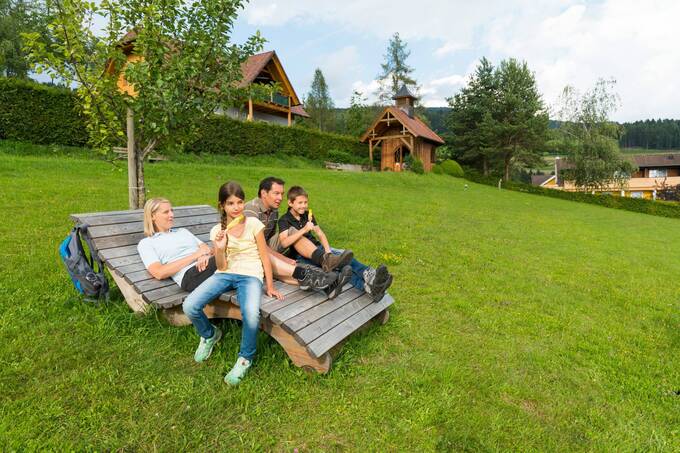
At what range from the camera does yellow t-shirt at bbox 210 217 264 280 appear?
3701 mm

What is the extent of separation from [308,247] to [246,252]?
1.09m

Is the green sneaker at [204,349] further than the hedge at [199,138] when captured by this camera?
No

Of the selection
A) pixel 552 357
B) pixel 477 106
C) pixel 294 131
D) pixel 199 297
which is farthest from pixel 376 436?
pixel 477 106

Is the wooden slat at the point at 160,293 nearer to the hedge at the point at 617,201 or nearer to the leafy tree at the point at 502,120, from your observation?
the hedge at the point at 617,201

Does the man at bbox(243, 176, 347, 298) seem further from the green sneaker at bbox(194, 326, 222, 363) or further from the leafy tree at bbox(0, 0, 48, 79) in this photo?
the leafy tree at bbox(0, 0, 48, 79)

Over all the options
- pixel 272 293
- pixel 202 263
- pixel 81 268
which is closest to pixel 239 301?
pixel 272 293

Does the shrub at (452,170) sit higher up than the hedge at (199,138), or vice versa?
the hedge at (199,138)

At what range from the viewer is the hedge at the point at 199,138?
16469 mm

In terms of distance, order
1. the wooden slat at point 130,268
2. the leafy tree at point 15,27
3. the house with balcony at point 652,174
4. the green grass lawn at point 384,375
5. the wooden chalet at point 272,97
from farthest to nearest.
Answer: the house with balcony at point 652,174
the leafy tree at point 15,27
the wooden chalet at point 272,97
the wooden slat at point 130,268
the green grass lawn at point 384,375

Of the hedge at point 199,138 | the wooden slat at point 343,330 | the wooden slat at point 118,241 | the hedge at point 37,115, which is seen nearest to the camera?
the wooden slat at point 343,330

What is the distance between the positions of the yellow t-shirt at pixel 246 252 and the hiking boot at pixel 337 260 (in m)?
0.83

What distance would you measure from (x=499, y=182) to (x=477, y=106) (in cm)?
932

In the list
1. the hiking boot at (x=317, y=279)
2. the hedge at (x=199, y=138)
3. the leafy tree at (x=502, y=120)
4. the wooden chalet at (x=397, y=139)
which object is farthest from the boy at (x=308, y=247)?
the leafy tree at (x=502, y=120)

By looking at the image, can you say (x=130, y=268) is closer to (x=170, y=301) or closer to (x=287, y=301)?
(x=170, y=301)
